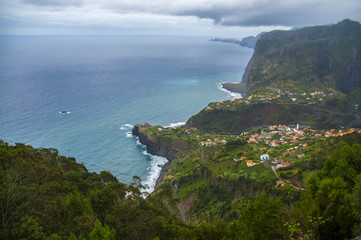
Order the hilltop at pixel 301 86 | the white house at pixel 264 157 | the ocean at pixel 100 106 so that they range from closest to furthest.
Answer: the white house at pixel 264 157, the ocean at pixel 100 106, the hilltop at pixel 301 86

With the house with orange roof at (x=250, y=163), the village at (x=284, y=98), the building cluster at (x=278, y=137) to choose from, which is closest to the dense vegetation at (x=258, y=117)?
the village at (x=284, y=98)

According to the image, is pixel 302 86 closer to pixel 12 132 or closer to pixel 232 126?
pixel 232 126

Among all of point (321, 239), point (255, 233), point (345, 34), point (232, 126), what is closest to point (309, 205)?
point (321, 239)

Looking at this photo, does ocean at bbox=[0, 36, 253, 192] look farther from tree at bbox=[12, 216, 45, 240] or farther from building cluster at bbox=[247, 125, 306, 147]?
tree at bbox=[12, 216, 45, 240]

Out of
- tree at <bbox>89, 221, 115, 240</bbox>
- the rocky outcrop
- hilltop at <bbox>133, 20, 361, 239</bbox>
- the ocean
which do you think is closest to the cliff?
hilltop at <bbox>133, 20, 361, 239</bbox>

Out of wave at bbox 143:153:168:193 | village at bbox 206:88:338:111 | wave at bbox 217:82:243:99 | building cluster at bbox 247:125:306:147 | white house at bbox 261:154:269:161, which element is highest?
village at bbox 206:88:338:111

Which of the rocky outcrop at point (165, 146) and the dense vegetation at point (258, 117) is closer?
the rocky outcrop at point (165, 146)

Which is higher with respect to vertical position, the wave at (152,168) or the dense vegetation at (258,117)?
the dense vegetation at (258,117)

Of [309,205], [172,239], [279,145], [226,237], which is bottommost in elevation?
A: [279,145]

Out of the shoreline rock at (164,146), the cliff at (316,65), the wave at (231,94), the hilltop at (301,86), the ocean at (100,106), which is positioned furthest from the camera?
the wave at (231,94)

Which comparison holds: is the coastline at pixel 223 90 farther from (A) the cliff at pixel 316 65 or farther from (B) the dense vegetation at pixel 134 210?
(B) the dense vegetation at pixel 134 210

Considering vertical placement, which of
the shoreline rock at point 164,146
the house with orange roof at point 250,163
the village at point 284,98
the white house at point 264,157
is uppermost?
the village at point 284,98
